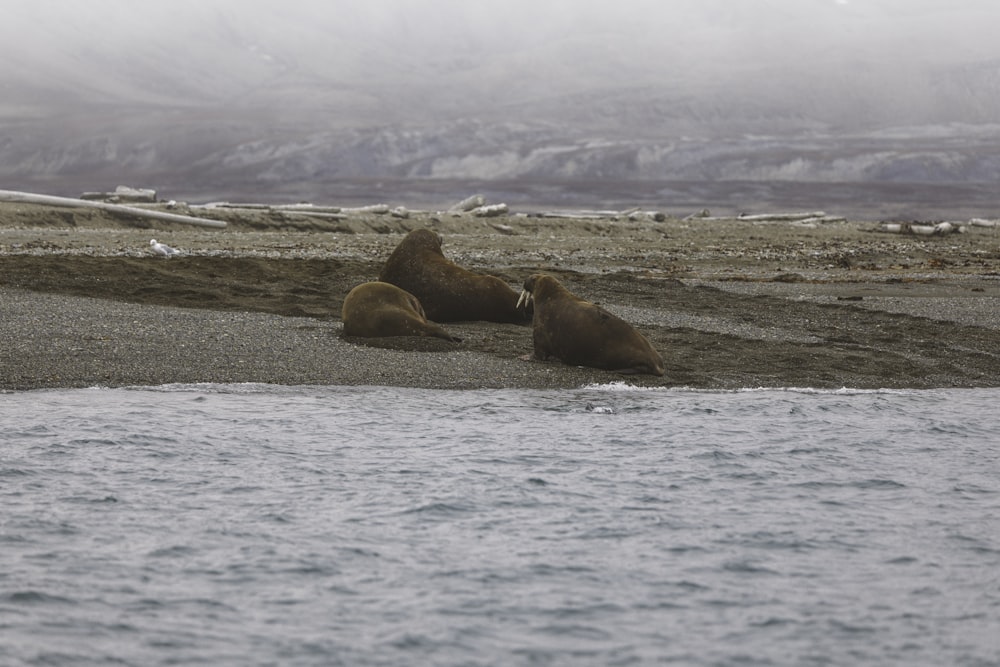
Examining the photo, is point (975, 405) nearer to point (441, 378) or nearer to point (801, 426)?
point (801, 426)

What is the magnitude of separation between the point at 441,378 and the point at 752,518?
207 inches

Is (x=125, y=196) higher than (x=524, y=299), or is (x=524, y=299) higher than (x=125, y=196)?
(x=125, y=196)

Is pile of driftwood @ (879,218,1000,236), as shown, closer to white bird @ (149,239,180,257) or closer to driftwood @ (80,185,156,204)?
driftwood @ (80,185,156,204)

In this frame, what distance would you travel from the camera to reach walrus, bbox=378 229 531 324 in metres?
17.1

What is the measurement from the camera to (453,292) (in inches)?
674

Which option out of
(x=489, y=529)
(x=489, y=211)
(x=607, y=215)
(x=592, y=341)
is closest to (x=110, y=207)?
(x=489, y=211)

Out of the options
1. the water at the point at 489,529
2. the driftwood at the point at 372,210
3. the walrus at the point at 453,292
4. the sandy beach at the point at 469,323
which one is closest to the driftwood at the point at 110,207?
the sandy beach at the point at 469,323

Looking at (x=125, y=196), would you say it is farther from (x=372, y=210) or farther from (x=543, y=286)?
(x=543, y=286)

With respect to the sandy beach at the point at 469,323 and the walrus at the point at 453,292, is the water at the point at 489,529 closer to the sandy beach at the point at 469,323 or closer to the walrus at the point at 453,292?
the sandy beach at the point at 469,323

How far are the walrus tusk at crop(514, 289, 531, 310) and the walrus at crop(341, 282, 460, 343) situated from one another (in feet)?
3.83

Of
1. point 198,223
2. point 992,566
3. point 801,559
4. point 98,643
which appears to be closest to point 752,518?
point 801,559

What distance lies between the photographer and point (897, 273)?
26781 mm

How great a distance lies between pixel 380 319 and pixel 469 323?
2.05m

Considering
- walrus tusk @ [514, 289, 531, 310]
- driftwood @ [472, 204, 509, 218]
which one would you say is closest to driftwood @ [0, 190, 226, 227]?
driftwood @ [472, 204, 509, 218]
